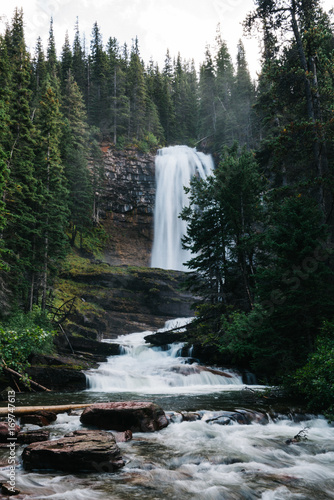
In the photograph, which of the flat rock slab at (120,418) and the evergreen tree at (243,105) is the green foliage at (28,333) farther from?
the evergreen tree at (243,105)

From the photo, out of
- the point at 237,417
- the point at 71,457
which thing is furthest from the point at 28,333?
the point at 237,417

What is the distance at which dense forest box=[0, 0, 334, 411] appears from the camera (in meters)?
10.5

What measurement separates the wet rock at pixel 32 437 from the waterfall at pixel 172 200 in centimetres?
3345

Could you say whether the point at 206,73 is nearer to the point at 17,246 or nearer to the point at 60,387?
the point at 17,246

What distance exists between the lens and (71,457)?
488 cm

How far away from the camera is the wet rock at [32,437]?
20.0 feet

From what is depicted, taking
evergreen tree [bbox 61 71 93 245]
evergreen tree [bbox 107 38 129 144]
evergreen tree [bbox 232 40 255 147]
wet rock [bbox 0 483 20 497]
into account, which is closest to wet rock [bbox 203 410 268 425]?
wet rock [bbox 0 483 20 497]

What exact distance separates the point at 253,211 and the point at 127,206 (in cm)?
2741

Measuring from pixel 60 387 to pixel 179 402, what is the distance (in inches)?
234

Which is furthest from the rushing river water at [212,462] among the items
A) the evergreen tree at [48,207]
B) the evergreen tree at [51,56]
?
the evergreen tree at [51,56]

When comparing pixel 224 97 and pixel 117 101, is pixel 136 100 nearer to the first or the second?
pixel 117 101

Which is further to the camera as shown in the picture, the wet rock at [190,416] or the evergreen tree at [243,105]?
the evergreen tree at [243,105]

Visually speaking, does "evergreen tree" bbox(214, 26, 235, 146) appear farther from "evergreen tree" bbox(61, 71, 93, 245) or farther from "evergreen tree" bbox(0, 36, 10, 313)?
"evergreen tree" bbox(0, 36, 10, 313)

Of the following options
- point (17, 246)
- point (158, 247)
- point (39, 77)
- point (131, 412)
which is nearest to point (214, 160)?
point (158, 247)
